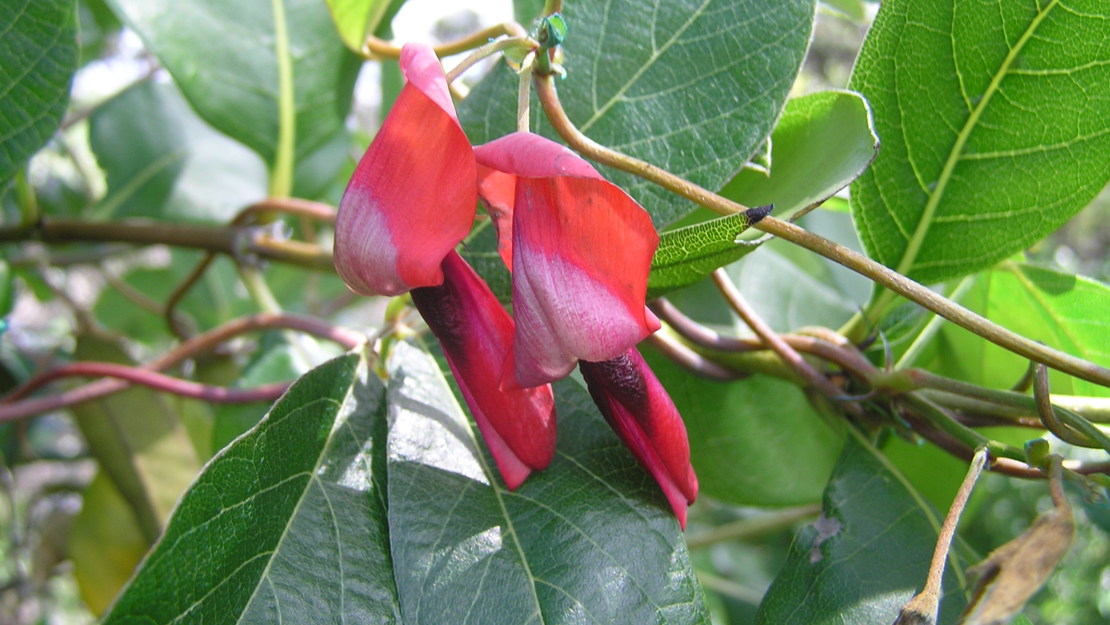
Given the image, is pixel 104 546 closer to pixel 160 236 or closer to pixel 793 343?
pixel 160 236

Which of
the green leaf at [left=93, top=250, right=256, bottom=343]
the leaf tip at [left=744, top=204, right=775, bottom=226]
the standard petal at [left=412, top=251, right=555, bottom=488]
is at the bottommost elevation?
the green leaf at [left=93, top=250, right=256, bottom=343]

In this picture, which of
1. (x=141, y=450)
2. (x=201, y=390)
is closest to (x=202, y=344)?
(x=201, y=390)

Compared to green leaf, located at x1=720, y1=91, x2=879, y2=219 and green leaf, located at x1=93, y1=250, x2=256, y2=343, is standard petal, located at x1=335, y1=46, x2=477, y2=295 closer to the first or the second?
green leaf, located at x1=720, y1=91, x2=879, y2=219

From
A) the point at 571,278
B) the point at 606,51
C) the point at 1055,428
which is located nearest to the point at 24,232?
the point at 606,51

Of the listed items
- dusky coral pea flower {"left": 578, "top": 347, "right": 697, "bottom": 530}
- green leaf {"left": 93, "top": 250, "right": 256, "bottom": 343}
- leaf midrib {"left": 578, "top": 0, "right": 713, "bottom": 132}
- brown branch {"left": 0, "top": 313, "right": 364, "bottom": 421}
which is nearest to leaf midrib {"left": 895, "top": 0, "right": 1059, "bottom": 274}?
leaf midrib {"left": 578, "top": 0, "right": 713, "bottom": 132}

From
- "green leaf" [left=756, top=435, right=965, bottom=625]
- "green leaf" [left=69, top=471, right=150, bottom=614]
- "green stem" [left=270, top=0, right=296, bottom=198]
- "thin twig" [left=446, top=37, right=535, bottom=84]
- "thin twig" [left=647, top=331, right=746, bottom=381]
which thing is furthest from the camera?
"green leaf" [left=69, top=471, right=150, bottom=614]

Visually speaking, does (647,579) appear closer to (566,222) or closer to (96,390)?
(566,222)
